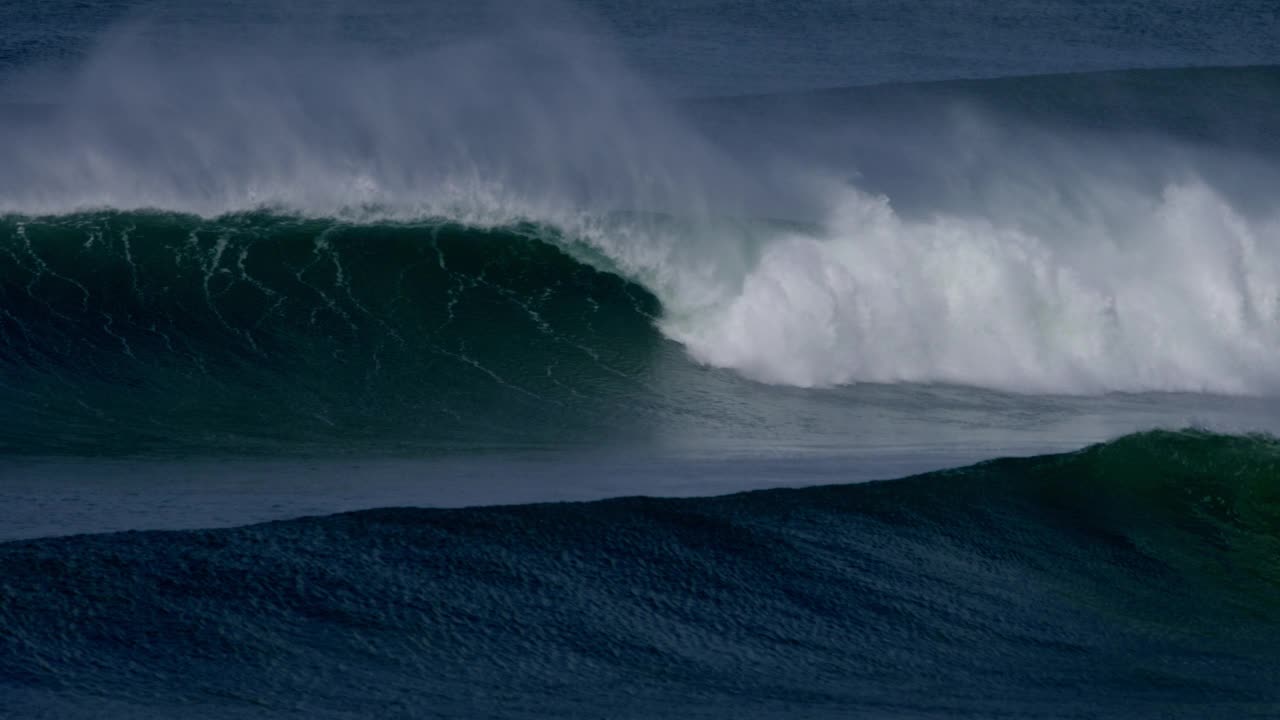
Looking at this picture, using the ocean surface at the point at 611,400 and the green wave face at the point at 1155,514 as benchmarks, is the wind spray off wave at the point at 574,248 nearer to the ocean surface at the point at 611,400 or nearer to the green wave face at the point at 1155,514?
the ocean surface at the point at 611,400

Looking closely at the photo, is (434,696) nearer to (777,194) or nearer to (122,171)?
(122,171)

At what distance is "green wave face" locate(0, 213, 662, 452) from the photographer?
1052cm

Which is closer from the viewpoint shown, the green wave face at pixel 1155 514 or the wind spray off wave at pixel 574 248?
the green wave face at pixel 1155 514

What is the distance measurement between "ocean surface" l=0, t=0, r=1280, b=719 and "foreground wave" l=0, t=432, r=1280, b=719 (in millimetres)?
23

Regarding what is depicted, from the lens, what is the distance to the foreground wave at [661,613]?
5.80 metres

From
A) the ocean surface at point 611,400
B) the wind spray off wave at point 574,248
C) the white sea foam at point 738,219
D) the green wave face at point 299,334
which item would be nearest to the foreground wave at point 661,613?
the ocean surface at point 611,400

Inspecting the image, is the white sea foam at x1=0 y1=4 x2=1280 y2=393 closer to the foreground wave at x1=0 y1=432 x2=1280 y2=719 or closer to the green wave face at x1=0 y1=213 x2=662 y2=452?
the green wave face at x1=0 y1=213 x2=662 y2=452

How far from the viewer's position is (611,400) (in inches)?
457

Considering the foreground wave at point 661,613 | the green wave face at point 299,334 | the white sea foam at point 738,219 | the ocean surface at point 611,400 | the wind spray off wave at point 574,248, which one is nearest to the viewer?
the foreground wave at point 661,613

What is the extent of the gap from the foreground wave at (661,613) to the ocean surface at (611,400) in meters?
0.02

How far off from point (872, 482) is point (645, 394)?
12.1ft

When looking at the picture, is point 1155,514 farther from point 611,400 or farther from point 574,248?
point 574,248

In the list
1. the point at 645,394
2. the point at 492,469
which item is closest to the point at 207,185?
the point at 645,394

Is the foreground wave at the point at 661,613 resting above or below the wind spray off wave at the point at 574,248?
below
